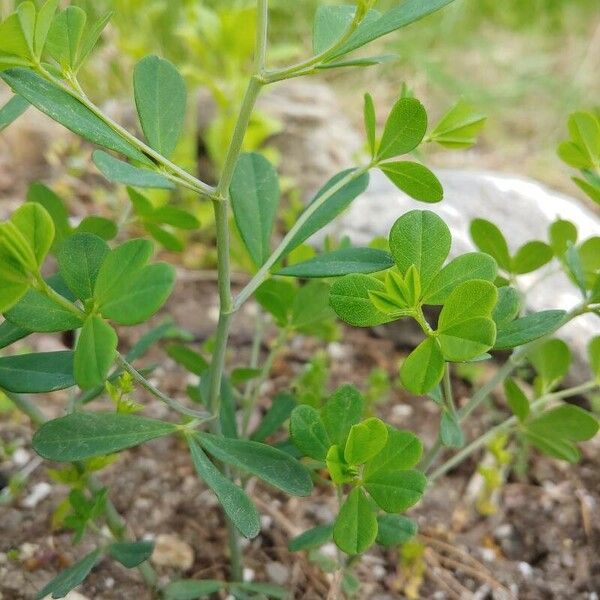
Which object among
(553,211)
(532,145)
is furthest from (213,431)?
(532,145)

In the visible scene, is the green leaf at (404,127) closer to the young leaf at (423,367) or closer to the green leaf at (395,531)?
the young leaf at (423,367)

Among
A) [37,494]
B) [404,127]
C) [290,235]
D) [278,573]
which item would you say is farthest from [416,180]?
[37,494]

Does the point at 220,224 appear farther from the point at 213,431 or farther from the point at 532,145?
the point at 532,145

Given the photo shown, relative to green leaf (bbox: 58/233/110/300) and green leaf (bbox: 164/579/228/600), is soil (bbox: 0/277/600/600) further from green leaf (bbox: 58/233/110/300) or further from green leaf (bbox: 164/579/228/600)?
green leaf (bbox: 58/233/110/300)

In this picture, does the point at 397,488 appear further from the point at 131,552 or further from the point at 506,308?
the point at 131,552

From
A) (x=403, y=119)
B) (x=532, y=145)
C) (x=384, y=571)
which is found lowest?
(x=532, y=145)

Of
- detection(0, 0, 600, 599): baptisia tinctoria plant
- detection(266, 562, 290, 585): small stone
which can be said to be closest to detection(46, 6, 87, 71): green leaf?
detection(0, 0, 600, 599): baptisia tinctoria plant

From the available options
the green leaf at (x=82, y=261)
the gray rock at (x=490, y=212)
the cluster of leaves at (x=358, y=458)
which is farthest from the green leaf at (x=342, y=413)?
the gray rock at (x=490, y=212)
